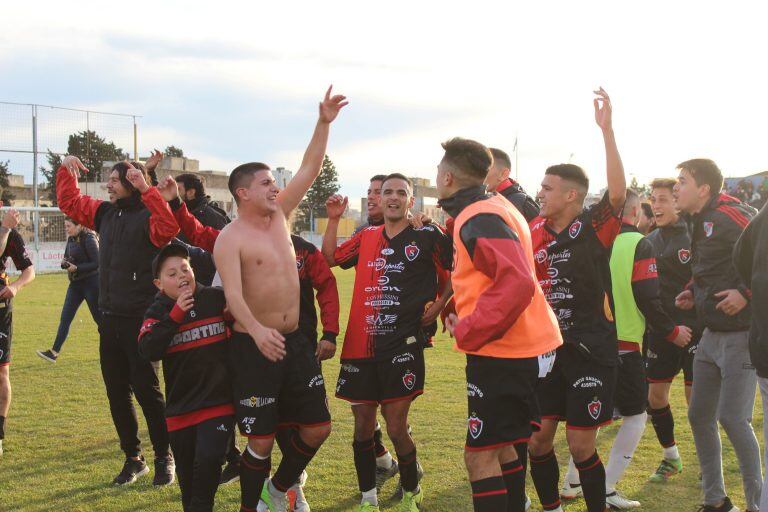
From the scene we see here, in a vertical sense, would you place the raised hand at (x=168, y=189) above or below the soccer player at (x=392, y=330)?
above

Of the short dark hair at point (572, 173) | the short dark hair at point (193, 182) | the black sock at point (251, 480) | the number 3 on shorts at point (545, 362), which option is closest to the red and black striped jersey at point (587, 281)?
the short dark hair at point (572, 173)

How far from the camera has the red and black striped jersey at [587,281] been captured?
464 centimetres

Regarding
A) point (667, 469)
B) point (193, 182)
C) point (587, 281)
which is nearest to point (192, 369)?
point (587, 281)

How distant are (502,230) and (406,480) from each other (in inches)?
95.8

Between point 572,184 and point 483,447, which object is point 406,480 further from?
point 572,184

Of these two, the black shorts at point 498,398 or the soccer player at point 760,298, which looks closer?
the soccer player at point 760,298

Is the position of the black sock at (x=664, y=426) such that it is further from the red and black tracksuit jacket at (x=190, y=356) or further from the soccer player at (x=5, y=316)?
the soccer player at (x=5, y=316)

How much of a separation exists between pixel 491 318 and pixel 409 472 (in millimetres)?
2156

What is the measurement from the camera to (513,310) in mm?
3574

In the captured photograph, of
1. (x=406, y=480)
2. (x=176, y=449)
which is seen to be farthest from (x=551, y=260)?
(x=176, y=449)

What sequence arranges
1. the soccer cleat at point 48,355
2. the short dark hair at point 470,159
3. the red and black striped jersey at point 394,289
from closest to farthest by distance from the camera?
the short dark hair at point 470,159, the red and black striped jersey at point 394,289, the soccer cleat at point 48,355

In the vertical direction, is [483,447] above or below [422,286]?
below

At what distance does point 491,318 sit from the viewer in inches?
141

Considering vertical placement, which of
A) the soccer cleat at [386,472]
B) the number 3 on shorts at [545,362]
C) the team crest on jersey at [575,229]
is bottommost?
the soccer cleat at [386,472]
